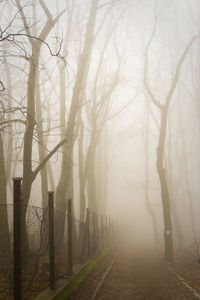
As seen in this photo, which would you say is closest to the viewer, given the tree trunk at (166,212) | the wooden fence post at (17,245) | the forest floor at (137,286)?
the wooden fence post at (17,245)

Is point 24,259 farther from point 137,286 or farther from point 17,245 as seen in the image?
point 17,245

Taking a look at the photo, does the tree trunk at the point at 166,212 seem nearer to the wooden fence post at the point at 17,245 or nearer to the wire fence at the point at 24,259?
the wire fence at the point at 24,259

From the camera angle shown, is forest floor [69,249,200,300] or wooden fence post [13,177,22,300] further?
forest floor [69,249,200,300]

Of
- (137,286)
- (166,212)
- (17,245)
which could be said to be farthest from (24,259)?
(166,212)

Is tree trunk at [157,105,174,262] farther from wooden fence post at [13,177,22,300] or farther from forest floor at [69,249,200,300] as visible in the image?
wooden fence post at [13,177,22,300]

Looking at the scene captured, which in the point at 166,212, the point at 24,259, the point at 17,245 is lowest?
the point at 24,259

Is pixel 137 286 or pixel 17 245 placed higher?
pixel 17 245

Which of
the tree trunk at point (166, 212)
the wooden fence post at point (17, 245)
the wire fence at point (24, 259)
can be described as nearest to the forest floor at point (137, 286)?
the wire fence at point (24, 259)

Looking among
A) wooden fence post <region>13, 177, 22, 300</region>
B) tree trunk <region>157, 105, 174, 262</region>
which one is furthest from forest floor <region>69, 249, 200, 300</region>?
tree trunk <region>157, 105, 174, 262</region>

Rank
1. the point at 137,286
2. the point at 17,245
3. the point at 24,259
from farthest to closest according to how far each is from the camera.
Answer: the point at 137,286 < the point at 24,259 < the point at 17,245

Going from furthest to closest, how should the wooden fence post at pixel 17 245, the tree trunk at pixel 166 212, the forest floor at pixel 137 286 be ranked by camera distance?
the tree trunk at pixel 166 212, the forest floor at pixel 137 286, the wooden fence post at pixel 17 245

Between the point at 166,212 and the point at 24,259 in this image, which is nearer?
the point at 24,259

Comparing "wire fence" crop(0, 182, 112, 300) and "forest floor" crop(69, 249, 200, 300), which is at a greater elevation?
"wire fence" crop(0, 182, 112, 300)

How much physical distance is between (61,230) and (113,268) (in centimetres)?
242
